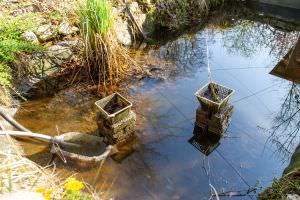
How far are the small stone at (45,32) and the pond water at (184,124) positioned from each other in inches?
49.0

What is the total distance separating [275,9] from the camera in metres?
8.05

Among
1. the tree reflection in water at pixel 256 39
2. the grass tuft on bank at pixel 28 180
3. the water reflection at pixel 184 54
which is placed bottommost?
the tree reflection in water at pixel 256 39

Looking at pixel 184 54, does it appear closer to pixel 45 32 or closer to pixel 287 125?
pixel 287 125

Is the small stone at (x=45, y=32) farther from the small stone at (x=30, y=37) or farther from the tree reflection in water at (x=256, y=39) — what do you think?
the tree reflection in water at (x=256, y=39)

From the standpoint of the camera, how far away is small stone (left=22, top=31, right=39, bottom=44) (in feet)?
16.0

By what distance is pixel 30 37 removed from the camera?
195 inches

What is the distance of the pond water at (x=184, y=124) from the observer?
3.35 metres

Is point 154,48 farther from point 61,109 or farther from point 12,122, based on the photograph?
point 12,122

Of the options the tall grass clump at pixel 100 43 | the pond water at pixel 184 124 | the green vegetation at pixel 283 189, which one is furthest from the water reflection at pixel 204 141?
the tall grass clump at pixel 100 43

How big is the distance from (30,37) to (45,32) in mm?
374

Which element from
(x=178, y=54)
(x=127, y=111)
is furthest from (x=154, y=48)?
(x=127, y=111)

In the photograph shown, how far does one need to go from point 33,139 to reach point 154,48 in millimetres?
3268

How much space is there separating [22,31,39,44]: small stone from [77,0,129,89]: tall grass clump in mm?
979

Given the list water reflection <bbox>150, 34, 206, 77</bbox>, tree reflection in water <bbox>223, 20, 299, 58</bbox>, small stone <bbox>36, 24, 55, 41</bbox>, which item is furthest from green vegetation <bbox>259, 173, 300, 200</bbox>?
small stone <bbox>36, 24, 55, 41</bbox>
